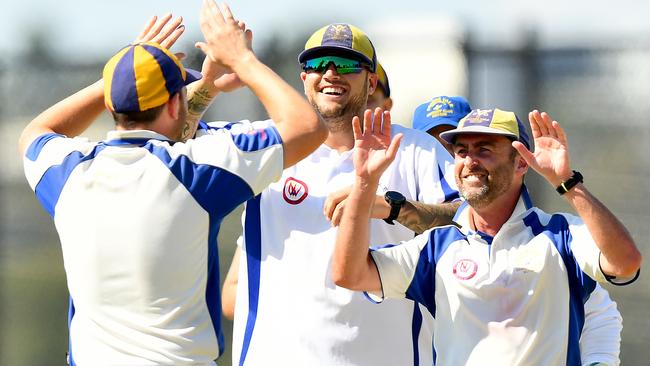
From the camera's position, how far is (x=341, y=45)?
4965 millimetres

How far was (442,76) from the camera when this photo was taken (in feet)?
→ 24.3

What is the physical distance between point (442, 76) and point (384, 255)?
3.13 metres

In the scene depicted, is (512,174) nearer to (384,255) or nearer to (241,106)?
(384,255)

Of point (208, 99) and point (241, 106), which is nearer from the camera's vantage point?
point (208, 99)

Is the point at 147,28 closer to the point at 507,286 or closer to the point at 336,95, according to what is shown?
the point at 336,95

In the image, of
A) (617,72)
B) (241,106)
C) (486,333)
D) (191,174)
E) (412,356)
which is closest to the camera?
(191,174)

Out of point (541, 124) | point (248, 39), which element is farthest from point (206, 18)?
point (541, 124)

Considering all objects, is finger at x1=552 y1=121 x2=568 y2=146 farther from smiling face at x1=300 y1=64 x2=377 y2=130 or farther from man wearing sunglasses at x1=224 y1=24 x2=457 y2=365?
smiling face at x1=300 y1=64 x2=377 y2=130

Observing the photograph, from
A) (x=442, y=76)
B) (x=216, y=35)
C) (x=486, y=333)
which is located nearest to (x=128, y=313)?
(x=216, y=35)

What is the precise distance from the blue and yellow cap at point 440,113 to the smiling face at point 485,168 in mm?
1674

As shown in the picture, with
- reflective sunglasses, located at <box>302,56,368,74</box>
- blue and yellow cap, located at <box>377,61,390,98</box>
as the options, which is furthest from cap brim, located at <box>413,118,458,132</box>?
reflective sunglasses, located at <box>302,56,368,74</box>

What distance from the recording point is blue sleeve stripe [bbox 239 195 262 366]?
489 cm

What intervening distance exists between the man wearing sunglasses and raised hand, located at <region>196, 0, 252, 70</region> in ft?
3.04

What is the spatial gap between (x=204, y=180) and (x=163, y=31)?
874 millimetres
